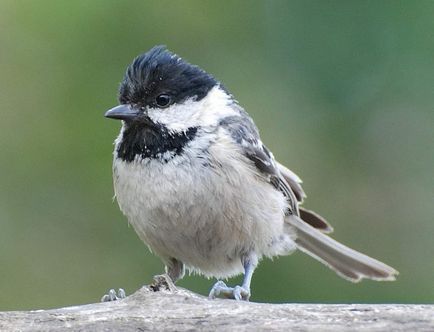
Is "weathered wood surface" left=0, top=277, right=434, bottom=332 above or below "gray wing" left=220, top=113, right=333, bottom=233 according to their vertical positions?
below

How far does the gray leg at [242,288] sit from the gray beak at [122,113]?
2.45ft

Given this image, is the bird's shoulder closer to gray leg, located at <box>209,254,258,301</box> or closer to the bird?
the bird

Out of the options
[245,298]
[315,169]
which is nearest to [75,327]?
[245,298]

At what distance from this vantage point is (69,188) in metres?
4.62

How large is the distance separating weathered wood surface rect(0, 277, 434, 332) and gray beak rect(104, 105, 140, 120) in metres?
0.97

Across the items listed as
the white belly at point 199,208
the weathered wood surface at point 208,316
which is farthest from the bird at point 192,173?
the weathered wood surface at point 208,316

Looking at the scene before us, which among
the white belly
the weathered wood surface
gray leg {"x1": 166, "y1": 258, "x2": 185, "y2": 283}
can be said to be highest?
the white belly

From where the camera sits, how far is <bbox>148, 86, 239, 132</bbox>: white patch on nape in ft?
11.9

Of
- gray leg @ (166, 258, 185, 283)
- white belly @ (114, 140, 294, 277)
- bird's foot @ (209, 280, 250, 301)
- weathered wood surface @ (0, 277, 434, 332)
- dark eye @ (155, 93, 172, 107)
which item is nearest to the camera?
weathered wood surface @ (0, 277, 434, 332)

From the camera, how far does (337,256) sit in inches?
170

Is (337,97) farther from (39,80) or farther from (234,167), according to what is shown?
(39,80)

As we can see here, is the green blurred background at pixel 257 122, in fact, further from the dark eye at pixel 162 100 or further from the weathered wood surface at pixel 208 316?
the weathered wood surface at pixel 208 316

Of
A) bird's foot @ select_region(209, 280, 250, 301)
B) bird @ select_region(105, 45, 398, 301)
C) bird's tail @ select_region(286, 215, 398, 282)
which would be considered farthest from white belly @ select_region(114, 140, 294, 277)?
bird's tail @ select_region(286, 215, 398, 282)

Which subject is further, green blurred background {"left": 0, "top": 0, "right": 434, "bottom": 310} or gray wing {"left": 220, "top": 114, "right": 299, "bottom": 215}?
green blurred background {"left": 0, "top": 0, "right": 434, "bottom": 310}
